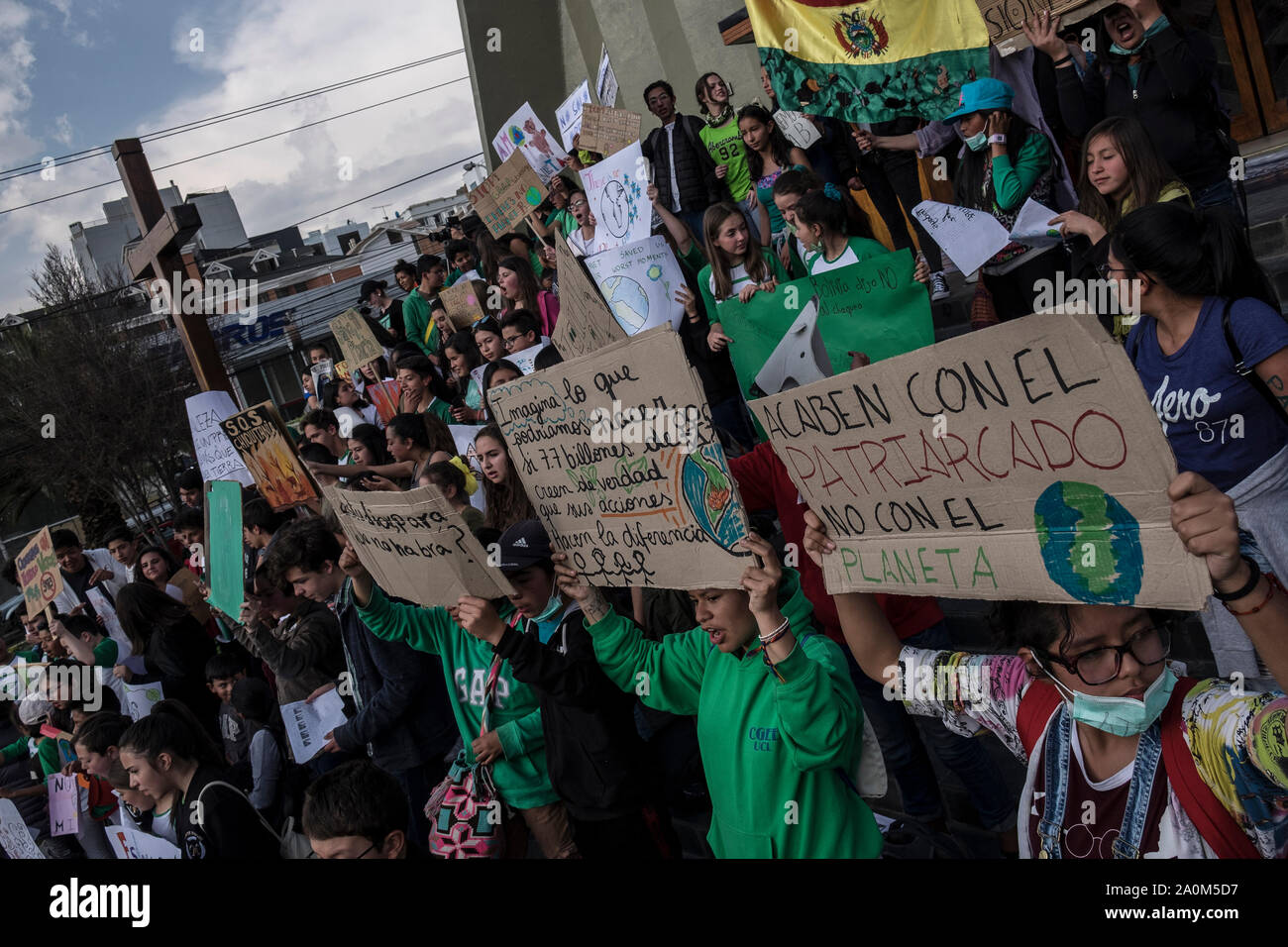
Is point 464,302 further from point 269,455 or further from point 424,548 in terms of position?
point 424,548

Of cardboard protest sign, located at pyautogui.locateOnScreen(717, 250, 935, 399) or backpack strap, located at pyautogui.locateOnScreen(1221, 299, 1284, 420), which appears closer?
backpack strap, located at pyautogui.locateOnScreen(1221, 299, 1284, 420)

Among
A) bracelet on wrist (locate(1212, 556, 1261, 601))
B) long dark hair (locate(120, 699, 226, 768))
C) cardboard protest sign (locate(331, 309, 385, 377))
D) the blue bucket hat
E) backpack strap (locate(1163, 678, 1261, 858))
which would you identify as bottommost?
backpack strap (locate(1163, 678, 1261, 858))

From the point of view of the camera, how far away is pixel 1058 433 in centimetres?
186

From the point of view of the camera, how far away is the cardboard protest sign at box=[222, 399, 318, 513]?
19.7 feet

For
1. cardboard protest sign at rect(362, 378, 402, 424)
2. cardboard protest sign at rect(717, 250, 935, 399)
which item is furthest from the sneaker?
cardboard protest sign at rect(362, 378, 402, 424)

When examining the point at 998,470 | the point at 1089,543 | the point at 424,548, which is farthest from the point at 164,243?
the point at 1089,543

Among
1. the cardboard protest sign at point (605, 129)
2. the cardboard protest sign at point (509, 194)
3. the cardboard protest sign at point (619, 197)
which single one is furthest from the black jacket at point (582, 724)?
the cardboard protest sign at point (509, 194)

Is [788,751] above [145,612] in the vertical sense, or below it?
below

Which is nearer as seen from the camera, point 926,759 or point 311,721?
point 926,759

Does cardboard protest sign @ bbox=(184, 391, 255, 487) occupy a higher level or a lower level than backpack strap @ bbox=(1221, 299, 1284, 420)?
higher

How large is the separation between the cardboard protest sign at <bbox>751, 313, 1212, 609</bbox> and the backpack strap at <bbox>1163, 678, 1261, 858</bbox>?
0.23 meters

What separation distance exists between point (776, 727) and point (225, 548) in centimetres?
329

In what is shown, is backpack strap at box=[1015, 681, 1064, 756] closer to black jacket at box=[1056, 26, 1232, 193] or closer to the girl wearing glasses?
the girl wearing glasses

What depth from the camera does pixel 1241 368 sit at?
270 centimetres
